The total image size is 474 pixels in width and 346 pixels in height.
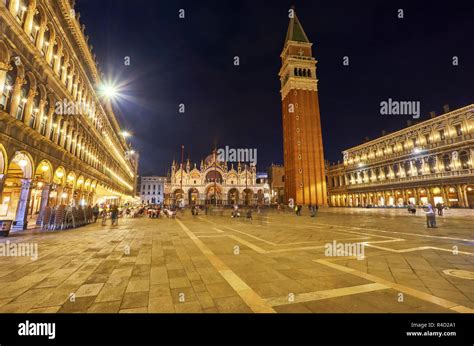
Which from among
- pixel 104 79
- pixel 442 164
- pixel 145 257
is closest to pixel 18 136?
pixel 145 257

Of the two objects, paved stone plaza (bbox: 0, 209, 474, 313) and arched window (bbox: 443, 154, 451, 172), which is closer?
paved stone plaza (bbox: 0, 209, 474, 313)

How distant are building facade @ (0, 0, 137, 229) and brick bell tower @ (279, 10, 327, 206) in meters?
39.3

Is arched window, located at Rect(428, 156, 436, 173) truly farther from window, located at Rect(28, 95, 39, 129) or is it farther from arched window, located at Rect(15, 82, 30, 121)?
arched window, located at Rect(15, 82, 30, 121)

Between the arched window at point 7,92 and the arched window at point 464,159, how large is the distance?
52.1m

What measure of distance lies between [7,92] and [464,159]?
52.5 metres

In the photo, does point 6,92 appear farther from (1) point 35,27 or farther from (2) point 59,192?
(2) point 59,192

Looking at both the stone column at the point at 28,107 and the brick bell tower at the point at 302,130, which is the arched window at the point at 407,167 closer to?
the brick bell tower at the point at 302,130

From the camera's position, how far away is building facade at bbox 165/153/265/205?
252 ft

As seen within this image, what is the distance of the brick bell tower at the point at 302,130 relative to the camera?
48875mm

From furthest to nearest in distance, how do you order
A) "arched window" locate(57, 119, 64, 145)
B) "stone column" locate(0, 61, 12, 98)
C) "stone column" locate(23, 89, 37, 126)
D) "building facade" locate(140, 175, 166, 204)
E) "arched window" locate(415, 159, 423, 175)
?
1. "building facade" locate(140, 175, 166, 204)
2. "arched window" locate(415, 159, 423, 175)
3. "arched window" locate(57, 119, 64, 145)
4. "stone column" locate(23, 89, 37, 126)
5. "stone column" locate(0, 61, 12, 98)

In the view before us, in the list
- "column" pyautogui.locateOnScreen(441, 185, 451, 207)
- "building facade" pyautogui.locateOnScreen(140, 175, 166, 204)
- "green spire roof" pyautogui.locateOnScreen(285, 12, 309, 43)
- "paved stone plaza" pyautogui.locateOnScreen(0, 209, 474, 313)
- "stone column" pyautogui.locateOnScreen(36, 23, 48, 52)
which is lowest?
"paved stone plaza" pyautogui.locateOnScreen(0, 209, 474, 313)

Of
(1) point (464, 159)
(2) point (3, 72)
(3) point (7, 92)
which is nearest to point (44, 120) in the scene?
(3) point (7, 92)

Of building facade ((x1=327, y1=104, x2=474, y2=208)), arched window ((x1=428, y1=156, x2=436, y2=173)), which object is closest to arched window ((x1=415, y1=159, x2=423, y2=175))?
building facade ((x1=327, y1=104, x2=474, y2=208))

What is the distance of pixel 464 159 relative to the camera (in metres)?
34.2
